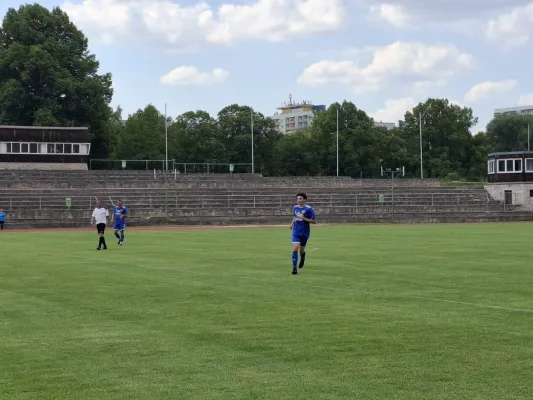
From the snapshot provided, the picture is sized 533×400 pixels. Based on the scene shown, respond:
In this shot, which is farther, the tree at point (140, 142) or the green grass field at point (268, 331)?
the tree at point (140, 142)

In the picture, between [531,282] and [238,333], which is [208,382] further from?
[531,282]

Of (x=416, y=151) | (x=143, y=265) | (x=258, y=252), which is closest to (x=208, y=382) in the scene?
(x=143, y=265)

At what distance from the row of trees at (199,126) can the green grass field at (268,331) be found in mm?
64639

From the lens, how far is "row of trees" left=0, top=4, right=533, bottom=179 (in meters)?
82.2

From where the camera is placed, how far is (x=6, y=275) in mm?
18953

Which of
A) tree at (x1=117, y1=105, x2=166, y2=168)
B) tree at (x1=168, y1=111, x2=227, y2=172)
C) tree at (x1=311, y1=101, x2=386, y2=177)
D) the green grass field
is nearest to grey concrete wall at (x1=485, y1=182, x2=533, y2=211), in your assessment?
tree at (x1=311, y1=101, x2=386, y2=177)

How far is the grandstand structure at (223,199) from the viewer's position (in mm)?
56562

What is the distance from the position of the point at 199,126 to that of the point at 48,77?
1933cm

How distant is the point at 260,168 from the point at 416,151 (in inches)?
811

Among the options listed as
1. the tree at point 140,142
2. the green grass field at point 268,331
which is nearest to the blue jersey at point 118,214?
the green grass field at point 268,331

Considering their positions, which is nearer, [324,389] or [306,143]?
[324,389]

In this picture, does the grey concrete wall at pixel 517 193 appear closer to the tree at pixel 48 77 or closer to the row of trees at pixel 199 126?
the row of trees at pixel 199 126

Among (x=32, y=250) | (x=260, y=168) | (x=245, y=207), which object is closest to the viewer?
(x=32, y=250)

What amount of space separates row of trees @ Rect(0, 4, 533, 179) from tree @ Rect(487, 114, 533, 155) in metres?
13.0
